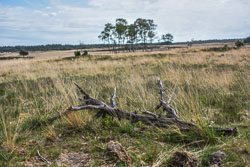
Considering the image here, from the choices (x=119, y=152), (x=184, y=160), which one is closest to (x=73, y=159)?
(x=119, y=152)

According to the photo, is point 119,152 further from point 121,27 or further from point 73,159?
point 121,27

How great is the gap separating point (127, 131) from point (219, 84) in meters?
4.73

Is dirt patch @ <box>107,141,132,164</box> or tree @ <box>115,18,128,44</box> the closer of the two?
dirt patch @ <box>107,141,132,164</box>

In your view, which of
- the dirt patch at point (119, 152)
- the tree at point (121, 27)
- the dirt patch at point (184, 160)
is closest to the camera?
the dirt patch at point (184, 160)

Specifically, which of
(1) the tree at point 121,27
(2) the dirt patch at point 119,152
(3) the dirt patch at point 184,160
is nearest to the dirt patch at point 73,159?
(2) the dirt patch at point 119,152

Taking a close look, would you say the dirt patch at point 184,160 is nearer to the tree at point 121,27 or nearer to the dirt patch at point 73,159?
the dirt patch at point 73,159

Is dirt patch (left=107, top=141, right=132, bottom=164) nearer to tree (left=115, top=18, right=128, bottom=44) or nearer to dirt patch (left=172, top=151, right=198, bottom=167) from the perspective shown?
dirt patch (left=172, top=151, right=198, bottom=167)

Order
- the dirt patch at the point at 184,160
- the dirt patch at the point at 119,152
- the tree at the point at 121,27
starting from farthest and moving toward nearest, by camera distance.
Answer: the tree at the point at 121,27, the dirt patch at the point at 119,152, the dirt patch at the point at 184,160

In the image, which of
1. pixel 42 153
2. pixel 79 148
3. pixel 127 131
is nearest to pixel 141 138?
pixel 127 131

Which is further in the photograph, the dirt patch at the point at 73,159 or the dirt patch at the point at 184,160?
the dirt patch at the point at 73,159

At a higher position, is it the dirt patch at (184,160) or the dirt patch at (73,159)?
the dirt patch at (184,160)

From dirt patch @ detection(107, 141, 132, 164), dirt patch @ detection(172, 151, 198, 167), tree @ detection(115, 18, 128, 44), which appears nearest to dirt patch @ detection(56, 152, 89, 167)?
dirt patch @ detection(107, 141, 132, 164)

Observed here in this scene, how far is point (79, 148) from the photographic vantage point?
269cm

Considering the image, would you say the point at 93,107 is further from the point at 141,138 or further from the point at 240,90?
the point at 240,90
